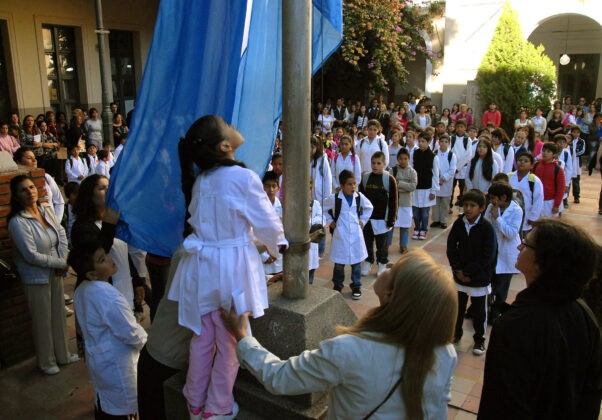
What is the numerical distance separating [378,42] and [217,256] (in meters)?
17.7

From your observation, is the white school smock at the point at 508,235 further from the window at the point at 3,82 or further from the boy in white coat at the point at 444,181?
the window at the point at 3,82

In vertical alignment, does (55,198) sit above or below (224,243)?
below

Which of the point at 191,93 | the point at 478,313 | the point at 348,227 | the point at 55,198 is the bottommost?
the point at 478,313

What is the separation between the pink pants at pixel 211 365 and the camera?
234 centimetres

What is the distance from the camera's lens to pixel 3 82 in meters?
13.6

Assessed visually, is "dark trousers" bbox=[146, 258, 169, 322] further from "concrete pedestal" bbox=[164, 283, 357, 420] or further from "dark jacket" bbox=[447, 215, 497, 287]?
"dark jacket" bbox=[447, 215, 497, 287]

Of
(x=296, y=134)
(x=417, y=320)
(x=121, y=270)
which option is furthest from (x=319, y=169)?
(x=417, y=320)

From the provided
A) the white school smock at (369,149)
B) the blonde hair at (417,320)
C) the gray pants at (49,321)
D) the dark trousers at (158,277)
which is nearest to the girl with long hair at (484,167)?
the white school smock at (369,149)

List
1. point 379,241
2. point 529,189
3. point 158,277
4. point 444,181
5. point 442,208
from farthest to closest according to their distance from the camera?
point 442,208
point 444,181
point 379,241
point 529,189
point 158,277

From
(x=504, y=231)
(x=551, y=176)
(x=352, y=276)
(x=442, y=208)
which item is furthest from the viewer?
(x=442, y=208)

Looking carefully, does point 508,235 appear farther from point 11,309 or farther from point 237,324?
point 11,309

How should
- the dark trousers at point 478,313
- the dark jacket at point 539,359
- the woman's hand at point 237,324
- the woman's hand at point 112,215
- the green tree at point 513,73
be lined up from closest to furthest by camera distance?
the dark jacket at point 539,359, the woman's hand at point 237,324, the woman's hand at point 112,215, the dark trousers at point 478,313, the green tree at point 513,73

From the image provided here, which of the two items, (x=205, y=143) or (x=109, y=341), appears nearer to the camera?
(x=205, y=143)

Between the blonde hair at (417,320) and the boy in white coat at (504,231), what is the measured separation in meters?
3.90
